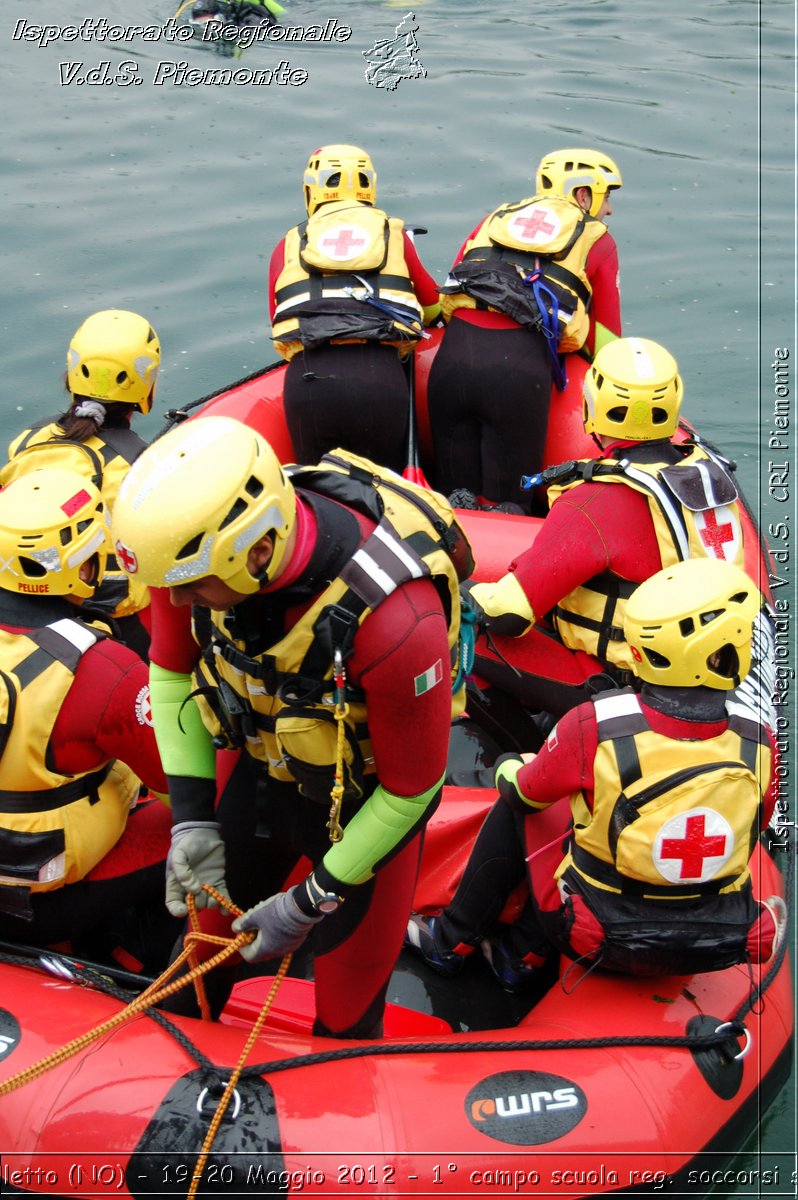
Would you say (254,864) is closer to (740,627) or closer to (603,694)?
(603,694)

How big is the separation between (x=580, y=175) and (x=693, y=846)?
324 cm

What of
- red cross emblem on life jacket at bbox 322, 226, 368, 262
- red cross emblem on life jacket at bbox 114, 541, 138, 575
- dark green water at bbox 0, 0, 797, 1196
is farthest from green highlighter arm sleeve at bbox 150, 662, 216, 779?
dark green water at bbox 0, 0, 797, 1196

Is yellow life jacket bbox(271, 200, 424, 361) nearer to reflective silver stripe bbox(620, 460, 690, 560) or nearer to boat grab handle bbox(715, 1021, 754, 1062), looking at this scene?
reflective silver stripe bbox(620, 460, 690, 560)

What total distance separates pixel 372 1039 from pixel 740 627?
1261mm

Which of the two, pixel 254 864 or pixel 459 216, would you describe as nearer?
pixel 254 864

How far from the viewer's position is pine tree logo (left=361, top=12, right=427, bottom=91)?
1067 cm

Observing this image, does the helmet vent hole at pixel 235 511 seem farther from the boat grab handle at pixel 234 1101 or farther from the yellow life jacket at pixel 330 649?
the boat grab handle at pixel 234 1101

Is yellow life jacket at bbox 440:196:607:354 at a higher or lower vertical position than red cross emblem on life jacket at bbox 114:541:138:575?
lower

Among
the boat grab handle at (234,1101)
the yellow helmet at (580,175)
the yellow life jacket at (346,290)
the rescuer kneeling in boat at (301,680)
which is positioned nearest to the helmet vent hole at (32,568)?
the rescuer kneeling in boat at (301,680)

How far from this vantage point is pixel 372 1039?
9.83 ft

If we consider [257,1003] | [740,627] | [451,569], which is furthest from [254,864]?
[740,627]

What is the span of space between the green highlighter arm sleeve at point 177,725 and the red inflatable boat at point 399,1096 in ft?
1.88

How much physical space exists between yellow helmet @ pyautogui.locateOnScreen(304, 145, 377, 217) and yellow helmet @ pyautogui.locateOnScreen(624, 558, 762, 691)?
2714mm

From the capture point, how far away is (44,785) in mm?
2939
